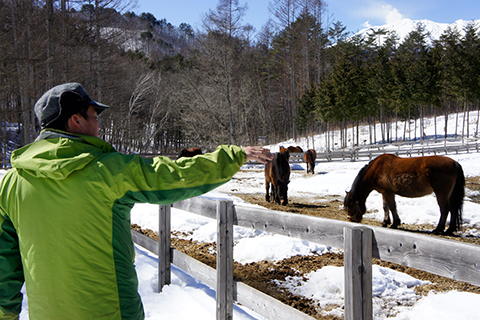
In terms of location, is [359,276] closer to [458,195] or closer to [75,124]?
[75,124]

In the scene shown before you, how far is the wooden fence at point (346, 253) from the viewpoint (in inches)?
72.6

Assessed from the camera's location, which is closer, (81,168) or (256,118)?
(81,168)

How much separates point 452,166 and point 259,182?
38.0 ft

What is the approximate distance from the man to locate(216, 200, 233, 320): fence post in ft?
5.89

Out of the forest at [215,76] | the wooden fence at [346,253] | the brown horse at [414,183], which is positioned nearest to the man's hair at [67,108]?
the wooden fence at [346,253]

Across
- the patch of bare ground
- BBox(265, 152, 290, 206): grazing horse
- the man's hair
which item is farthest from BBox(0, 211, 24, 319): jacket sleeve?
BBox(265, 152, 290, 206): grazing horse

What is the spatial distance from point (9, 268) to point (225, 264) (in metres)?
2.10

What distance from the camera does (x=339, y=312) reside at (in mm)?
3629

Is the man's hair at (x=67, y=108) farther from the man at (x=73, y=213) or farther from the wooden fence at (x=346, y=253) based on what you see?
the wooden fence at (x=346, y=253)

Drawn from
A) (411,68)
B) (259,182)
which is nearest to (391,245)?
(259,182)

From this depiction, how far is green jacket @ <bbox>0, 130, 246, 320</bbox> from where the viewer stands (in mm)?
1437

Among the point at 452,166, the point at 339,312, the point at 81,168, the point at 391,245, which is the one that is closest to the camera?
the point at 81,168

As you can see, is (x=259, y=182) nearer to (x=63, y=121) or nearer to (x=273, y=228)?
(x=273, y=228)

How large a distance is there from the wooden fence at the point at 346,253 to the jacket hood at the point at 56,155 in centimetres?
174
